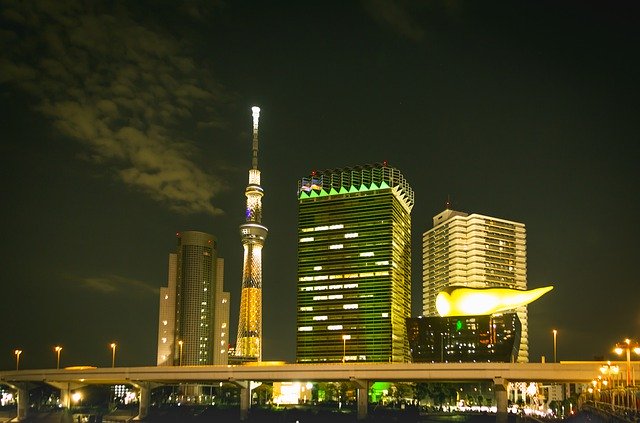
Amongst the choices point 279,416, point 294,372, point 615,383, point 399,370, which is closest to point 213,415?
point 279,416

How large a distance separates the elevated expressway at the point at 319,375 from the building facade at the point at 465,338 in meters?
65.8

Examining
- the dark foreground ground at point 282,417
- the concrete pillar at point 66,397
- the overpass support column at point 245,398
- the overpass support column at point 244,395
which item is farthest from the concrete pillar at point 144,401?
the overpass support column at point 245,398

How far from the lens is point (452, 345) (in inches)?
6850

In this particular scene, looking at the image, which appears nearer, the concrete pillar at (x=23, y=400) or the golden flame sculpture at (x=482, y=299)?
the golden flame sculpture at (x=482, y=299)

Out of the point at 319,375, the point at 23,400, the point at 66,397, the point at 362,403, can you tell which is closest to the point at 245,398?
the point at 319,375

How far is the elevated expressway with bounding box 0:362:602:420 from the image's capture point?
9012 centimetres

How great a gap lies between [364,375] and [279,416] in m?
33.6

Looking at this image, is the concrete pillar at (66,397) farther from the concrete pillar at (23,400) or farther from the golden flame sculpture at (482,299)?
the golden flame sculpture at (482,299)

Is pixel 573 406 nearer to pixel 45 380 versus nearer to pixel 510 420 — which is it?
pixel 510 420

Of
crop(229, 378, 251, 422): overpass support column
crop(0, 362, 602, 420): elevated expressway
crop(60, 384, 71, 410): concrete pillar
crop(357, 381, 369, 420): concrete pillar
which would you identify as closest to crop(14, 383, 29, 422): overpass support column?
crop(0, 362, 602, 420): elevated expressway

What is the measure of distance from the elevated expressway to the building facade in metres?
65.8

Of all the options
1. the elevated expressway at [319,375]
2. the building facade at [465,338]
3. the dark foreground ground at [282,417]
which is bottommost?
the dark foreground ground at [282,417]

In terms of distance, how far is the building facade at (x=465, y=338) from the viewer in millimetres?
169750

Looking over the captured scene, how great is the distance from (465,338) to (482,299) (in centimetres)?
3641
